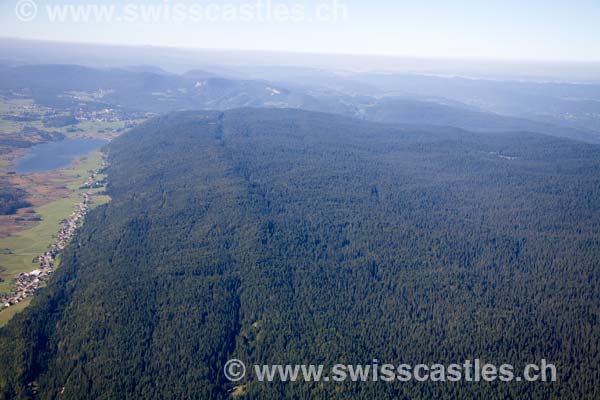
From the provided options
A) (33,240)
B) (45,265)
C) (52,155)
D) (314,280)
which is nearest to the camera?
(314,280)

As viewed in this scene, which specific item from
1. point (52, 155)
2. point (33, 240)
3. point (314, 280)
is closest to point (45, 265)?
point (33, 240)

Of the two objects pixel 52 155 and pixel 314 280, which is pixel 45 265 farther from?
pixel 52 155

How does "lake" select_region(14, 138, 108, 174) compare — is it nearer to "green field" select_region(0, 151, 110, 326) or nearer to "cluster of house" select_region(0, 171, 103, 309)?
"green field" select_region(0, 151, 110, 326)

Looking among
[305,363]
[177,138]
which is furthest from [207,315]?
[177,138]

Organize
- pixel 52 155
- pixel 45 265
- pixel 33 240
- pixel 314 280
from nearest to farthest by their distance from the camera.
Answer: pixel 314 280 → pixel 45 265 → pixel 33 240 → pixel 52 155

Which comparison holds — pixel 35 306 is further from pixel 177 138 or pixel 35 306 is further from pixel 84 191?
pixel 177 138

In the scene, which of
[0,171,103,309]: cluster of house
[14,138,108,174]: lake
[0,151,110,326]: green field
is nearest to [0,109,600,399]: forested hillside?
[0,171,103,309]: cluster of house
